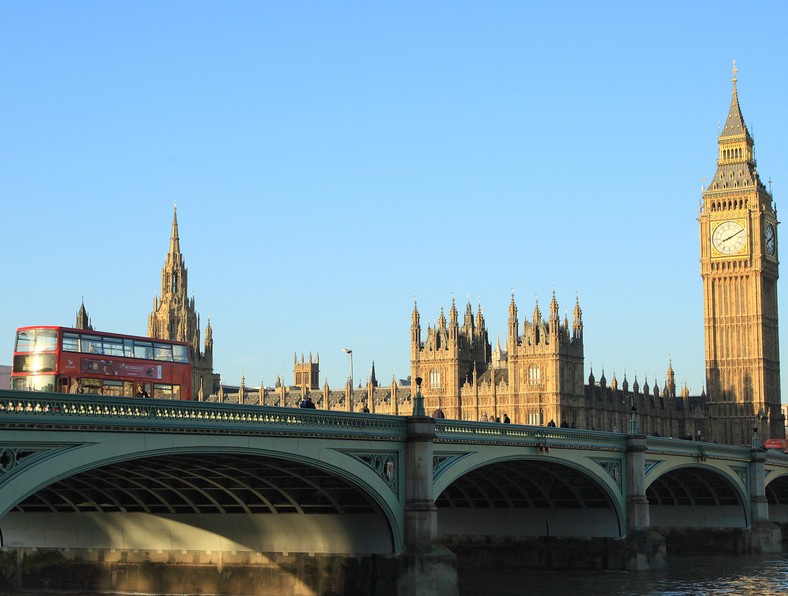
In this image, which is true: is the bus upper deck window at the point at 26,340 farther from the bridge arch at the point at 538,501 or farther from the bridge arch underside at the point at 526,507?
the bridge arch underside at the point at 526,507

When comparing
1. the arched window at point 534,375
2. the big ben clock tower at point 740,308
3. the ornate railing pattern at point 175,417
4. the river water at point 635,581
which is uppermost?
the big ben clock tower at point 740,308

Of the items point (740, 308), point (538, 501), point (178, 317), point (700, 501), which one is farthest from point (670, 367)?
point (538, 501)

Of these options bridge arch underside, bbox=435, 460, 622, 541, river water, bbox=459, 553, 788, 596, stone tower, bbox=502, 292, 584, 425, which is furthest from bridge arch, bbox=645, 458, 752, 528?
stone tower, bbox=502, 292, 584, 425

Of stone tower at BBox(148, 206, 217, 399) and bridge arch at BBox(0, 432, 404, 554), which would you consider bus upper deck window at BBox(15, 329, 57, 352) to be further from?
stone tower at BBox(148, 206, 217, 399)

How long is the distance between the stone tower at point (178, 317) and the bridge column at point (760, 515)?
93.8 metres

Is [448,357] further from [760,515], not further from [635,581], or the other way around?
[635,581]

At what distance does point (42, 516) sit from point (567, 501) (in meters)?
20.9

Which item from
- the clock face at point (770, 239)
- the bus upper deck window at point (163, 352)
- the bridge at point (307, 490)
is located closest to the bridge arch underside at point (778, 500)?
the bridge at point (307, 490)

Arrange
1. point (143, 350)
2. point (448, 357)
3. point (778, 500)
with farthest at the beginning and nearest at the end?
point (448, 357)
point (778, 500)
point (143, 350)

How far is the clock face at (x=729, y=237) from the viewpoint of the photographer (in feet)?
439

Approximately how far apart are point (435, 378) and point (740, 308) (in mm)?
33072

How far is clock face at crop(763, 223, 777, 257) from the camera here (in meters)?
134

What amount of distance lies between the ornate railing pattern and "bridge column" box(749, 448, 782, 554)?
3402cm

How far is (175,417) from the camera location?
102 ft
